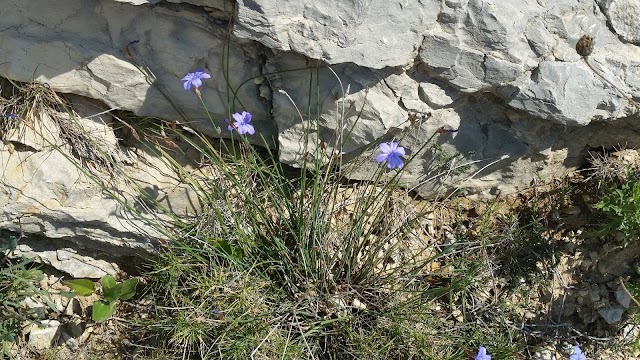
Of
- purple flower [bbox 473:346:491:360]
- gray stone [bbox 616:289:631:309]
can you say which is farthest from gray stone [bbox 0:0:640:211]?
purple flower [bbox 473:346:491:360]

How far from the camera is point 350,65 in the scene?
8.47 ft

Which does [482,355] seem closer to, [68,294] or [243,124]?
[243,124]

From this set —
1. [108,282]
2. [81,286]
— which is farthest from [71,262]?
[108,282]

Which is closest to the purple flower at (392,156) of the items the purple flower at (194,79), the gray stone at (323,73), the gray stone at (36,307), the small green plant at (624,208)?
the gray stone at (323,73)

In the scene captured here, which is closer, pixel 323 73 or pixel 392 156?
pixel 392 156

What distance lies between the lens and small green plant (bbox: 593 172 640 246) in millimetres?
2676

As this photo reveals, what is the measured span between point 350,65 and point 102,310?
1419mm

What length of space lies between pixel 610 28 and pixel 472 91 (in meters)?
0.59

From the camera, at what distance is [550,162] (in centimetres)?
306

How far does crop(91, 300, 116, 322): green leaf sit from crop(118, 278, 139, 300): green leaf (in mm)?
55

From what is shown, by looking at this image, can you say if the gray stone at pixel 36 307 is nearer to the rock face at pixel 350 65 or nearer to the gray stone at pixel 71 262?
the gray stone at pixel 71 262

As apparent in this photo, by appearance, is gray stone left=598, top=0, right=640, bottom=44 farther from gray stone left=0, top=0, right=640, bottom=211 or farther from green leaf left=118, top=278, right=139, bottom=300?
green leaf left=118, top=278, right=139, bottom=300

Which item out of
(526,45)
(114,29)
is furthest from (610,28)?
(114,29)

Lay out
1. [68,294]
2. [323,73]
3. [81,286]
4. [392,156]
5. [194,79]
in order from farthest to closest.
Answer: [81,286] < [68,294] < [323,73] < [194,79] < [392,156]
